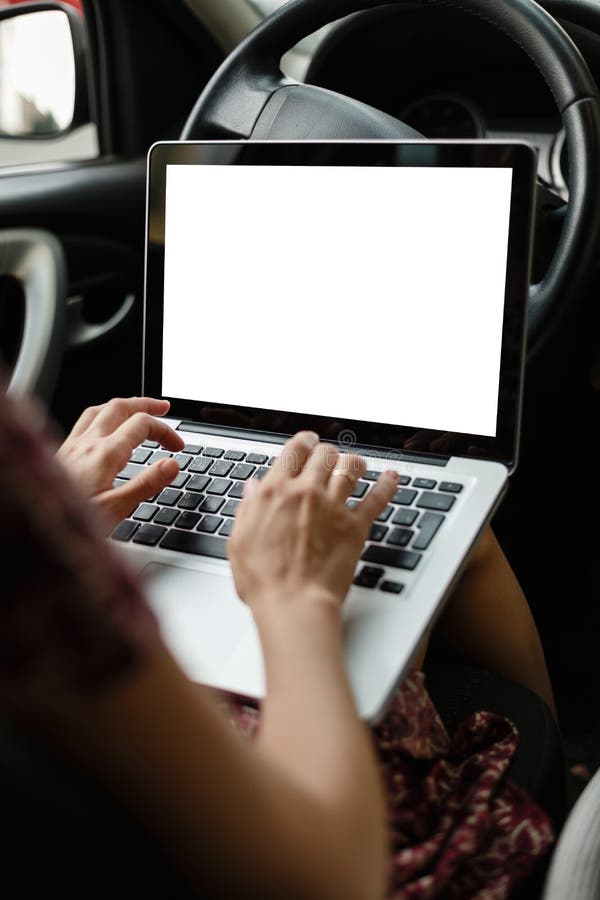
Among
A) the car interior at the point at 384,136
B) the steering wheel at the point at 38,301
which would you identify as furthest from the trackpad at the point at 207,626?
the steering wheel at the point at 38,301

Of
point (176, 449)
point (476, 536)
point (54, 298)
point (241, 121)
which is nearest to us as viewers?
point (476, 536)

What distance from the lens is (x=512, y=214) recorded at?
2.44 ft

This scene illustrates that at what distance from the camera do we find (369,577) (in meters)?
0.66

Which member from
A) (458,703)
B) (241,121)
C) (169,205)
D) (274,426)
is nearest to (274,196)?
(169,205)

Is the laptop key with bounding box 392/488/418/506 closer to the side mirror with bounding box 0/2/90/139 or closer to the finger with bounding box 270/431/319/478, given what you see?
the finger with bounding box 270/431/319/478

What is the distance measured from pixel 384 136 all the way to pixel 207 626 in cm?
61

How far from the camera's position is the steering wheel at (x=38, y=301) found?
4.06 feet

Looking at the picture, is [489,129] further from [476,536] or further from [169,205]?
[476,536]

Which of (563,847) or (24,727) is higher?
(24,727)

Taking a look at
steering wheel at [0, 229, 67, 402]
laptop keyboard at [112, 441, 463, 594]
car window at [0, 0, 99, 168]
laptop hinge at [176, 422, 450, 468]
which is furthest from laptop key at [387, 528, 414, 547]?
car window at [0, 0, 99, 168]

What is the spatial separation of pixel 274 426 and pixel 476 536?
248 millimetres

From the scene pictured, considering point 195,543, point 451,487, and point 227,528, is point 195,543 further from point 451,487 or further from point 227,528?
point 451,487

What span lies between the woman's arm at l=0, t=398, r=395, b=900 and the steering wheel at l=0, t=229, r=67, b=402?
844mm

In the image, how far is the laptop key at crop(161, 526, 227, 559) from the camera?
732mm
